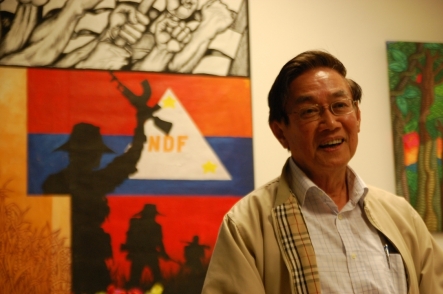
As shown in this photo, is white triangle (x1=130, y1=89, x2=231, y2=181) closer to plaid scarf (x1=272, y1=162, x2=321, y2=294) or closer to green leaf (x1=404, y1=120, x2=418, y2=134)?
plaid scarf (x1=272, y1=162, x2=321, y2=294)

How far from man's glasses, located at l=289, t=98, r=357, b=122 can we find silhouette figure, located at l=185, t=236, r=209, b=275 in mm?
768

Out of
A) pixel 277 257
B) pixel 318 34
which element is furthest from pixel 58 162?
pixel 318 34

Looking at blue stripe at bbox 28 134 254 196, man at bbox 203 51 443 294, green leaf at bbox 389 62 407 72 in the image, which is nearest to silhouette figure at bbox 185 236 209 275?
blue stripe at bbox 28 134 254 196

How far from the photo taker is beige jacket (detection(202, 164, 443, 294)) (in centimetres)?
139

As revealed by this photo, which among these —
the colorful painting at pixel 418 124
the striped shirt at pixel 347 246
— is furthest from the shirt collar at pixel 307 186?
the colorful painting at pixel 418 124

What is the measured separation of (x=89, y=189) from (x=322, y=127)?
3.05 feet

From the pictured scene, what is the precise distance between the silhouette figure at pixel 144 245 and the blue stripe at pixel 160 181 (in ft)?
0.29

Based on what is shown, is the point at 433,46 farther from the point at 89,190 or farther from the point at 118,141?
the point at 89,190

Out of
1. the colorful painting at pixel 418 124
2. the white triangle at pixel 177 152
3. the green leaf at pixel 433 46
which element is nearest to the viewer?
the white triangle at pixel 177 152

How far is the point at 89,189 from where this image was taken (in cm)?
206

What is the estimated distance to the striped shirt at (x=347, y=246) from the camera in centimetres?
144

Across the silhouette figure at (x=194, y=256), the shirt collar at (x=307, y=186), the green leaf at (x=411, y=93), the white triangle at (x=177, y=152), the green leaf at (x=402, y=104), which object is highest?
the green leaf at (x=411, y=93)

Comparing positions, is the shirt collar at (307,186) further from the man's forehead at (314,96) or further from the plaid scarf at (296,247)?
the man's forehead at (314,96)

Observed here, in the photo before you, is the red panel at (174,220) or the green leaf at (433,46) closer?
the red panel at (174,220)
